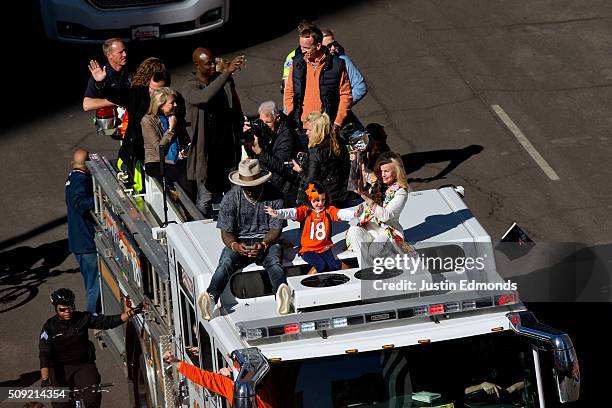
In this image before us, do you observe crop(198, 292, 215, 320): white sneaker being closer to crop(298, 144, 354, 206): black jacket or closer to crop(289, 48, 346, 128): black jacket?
crop(298, 144, 354, 206): black jacket

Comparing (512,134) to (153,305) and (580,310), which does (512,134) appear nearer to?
(580,310)

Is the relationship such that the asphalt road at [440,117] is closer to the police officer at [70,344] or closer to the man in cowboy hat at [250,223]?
the police officer at [70,344]

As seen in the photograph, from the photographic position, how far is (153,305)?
35.7 ft

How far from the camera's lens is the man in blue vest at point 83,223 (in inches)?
519

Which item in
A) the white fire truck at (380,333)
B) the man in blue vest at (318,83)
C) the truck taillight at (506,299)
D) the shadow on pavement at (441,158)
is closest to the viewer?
the white fire truck at (380,333)

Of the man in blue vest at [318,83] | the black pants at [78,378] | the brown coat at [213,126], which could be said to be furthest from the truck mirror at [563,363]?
the man in blue vest at [318,83]

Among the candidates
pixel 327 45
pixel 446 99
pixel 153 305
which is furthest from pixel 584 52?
pixel 153 305

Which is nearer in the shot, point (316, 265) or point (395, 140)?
point (316, 265)

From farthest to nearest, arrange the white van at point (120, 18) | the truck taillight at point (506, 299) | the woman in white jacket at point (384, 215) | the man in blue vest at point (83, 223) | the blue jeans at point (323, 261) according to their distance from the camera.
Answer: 1. the white van at point (120, 18)
2. the man in blue vest at point (83, 223)
3. the woman in white jacket at point (384, 215)
4. the blue jeans at point (323, 261)
5. the truck taillight at point (506, 299)

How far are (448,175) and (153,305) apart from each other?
6889mm

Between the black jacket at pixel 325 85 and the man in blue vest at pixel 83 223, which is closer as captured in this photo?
the man in blue vest at pixel 83 223

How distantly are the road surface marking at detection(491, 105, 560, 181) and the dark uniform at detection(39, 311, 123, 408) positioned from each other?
24.1ft

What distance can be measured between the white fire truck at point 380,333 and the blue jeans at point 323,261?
4.1 inches

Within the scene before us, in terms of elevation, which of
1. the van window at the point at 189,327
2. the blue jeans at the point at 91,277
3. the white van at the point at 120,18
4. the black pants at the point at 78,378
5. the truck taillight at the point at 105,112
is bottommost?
the white van at the point at 120,18
